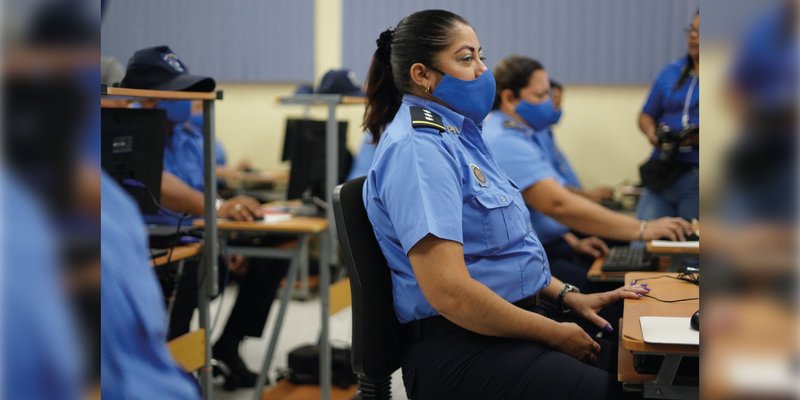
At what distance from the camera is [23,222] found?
451 mm

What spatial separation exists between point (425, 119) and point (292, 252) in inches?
55.8

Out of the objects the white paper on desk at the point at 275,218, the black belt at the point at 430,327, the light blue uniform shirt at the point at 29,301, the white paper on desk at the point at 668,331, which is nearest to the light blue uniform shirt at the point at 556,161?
the white paper on desk at the point at 275,218

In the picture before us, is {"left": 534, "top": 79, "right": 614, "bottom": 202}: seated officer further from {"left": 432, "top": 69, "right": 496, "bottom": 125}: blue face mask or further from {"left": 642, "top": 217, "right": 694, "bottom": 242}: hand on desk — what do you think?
{"left": 432, "top": 69, "right": 496, "bottom": 125}: blue face mask

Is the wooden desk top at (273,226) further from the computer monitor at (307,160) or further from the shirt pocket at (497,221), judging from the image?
the shirt pocket at (497,221)

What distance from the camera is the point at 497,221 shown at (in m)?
1.52

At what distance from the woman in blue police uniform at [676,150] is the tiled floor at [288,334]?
47.1 inches

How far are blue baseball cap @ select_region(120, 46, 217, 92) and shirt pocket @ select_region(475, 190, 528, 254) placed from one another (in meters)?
0.72

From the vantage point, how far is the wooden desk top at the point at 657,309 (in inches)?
46.2

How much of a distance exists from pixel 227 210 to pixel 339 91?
2.81ft

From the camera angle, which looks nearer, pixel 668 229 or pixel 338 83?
pixel 668 229

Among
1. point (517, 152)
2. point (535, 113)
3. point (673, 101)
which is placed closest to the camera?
point (517, 152)

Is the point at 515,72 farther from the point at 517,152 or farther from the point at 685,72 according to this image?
the point at 685,72

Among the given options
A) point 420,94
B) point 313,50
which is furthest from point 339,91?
point 313,50

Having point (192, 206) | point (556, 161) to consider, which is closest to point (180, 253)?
point (192, 206)
